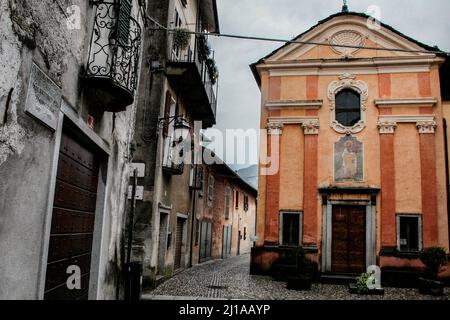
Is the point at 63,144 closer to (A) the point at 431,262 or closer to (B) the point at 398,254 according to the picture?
(A) the point at 431,262

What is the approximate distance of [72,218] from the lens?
201 inches

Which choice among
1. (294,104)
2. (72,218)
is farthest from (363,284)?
(72,218)

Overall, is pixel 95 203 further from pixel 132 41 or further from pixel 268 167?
pixel 268 167

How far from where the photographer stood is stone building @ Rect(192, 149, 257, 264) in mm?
19484

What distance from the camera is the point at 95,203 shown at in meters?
6.04

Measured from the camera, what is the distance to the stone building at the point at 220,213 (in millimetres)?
19484

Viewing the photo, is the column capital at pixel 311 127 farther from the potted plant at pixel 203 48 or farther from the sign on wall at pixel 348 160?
the potted plant at pixel 203 48

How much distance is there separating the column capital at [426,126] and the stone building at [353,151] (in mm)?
34

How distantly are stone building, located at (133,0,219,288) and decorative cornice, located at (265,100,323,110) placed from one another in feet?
9.27

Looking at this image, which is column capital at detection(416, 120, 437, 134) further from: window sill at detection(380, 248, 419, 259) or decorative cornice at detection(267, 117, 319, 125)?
window sill at detection(380, 248, 419, 259)

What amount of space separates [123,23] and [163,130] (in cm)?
700

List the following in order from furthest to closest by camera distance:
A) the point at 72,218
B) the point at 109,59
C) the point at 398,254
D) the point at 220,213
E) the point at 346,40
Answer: the point at 220,213, the point at 346,40, the point at 398,254, the point at 109,59, the point at 72,218
